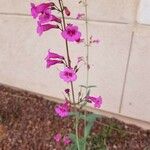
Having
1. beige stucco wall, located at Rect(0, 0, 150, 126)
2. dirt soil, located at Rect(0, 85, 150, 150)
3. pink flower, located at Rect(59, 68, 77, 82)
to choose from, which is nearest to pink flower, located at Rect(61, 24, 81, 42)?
pink flower, located at Rect(59, 68, 77, 82)

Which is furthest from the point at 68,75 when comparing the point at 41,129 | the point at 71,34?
the point at 41,129

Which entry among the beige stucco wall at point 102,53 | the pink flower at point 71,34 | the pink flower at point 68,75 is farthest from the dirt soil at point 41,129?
the pink flower at point 71,34

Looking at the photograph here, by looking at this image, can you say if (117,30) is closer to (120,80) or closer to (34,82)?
(120,80)

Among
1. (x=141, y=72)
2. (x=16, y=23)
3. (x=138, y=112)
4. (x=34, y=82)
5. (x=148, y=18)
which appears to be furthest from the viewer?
(x=34, y=82)

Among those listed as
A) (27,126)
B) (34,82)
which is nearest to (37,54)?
(34,82)

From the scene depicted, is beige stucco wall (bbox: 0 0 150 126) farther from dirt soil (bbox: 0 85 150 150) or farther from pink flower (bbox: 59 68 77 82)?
pink flower (bbox: 59 68 77 82)

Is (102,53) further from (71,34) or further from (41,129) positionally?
(71,34)
